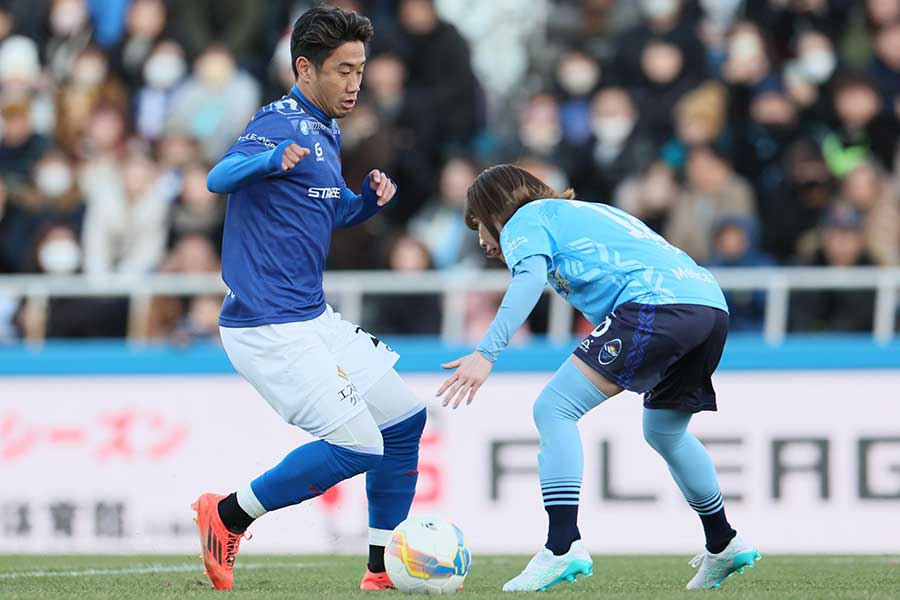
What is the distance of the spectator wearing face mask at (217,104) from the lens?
14219 mm

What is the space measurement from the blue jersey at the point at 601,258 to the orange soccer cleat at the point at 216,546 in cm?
167

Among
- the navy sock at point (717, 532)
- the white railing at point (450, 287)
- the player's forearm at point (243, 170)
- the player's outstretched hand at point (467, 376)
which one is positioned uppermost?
the player's forearm at point (243, 170)

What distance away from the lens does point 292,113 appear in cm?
737

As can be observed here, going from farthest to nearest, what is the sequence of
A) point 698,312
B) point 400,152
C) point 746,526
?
point 400,152
point 746,526
point 698,312

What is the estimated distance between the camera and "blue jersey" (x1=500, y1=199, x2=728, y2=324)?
7141mm

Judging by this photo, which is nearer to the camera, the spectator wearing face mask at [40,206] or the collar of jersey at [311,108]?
the collar of jersey at [311,108]

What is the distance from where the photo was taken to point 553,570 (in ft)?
22.8

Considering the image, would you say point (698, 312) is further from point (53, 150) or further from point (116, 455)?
point (53, 150)

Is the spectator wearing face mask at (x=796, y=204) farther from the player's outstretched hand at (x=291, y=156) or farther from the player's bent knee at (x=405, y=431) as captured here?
the player's outstretched hand at (x=291, y=156)

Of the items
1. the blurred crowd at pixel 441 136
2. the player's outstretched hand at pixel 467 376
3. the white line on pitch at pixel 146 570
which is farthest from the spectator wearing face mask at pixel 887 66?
the player's outstretched hand at pixel 467 376

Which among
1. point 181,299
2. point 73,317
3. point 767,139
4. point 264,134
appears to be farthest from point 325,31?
point 767,139

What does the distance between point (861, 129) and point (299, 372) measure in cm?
749

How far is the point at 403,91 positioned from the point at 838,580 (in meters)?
7.28

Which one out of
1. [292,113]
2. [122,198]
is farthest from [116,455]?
[292,113]
